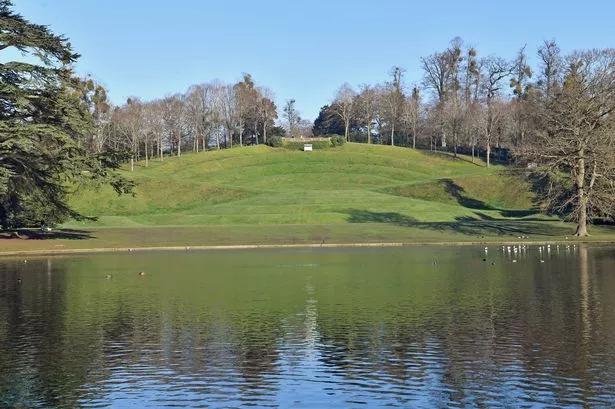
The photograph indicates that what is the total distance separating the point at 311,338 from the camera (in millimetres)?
22766

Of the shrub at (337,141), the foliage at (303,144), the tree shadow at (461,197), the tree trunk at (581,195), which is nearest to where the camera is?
the tree trunk at (581,195)

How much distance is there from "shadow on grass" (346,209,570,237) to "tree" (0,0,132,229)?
1150 inches

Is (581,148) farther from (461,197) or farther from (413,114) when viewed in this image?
(413,114)

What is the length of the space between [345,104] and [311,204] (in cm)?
9393

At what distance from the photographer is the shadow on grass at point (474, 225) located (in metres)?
72.1

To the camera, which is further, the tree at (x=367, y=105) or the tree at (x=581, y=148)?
the tree at (x=367, y=105)

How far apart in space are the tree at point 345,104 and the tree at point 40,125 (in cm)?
11842

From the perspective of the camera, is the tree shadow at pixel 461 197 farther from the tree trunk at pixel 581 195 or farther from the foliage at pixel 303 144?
the foliage at pixel 303 144

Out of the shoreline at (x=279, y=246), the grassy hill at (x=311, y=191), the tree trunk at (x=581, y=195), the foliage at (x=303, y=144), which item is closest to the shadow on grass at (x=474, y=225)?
the grassy hill at (x=311, y=191)

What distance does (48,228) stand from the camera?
71062 mm

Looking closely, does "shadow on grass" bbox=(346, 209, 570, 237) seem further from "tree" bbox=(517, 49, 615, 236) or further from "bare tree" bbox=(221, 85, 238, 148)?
"bare tree" bbox=(221, 85, 238, 148)

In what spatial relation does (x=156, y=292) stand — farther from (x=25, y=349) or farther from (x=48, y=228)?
(x=48, y=228)

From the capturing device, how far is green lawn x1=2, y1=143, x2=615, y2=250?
223 feet

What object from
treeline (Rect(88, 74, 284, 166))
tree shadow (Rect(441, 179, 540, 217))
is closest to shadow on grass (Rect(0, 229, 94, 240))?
tree shadow (Rect(441, 179, 540, 217))
